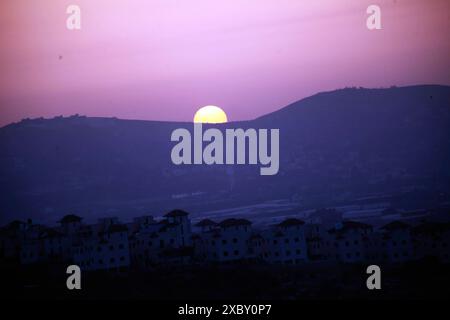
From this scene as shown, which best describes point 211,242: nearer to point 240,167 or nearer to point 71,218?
point 240,167

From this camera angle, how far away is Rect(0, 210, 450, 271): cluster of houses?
38.6 ft

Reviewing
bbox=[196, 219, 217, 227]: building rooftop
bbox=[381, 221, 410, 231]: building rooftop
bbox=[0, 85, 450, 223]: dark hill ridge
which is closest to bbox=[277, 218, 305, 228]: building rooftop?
bbox=[0, 85, 450, 223]: dark hill ridge

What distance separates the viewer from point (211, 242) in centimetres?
1203

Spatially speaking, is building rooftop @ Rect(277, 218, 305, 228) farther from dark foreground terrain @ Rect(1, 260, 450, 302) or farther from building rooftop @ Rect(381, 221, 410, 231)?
building rooftop @ Rect(381, 221, 410, 231)

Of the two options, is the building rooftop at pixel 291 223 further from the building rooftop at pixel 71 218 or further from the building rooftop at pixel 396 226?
the building rooftop at pixel 71 218

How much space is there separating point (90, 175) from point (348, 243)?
4.13m

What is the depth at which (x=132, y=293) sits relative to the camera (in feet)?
37.1

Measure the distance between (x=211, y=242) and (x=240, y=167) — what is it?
1.39 meters

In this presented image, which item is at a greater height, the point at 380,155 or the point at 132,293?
the point at 380,155

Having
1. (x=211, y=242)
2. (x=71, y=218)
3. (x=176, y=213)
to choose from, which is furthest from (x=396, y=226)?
(x=71, y=218)
